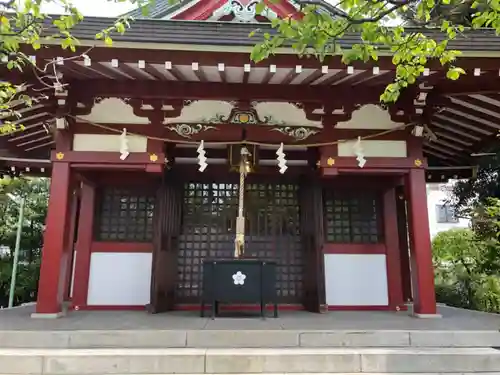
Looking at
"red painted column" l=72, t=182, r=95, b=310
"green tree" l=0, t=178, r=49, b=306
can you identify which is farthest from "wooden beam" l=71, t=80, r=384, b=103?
"green tree" l=0, t=178, r=49, b=306

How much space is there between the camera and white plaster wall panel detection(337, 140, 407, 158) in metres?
5.34

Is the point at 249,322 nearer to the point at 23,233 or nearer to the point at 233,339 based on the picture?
the point at 233,339

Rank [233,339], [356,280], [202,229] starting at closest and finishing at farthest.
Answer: [233,339] → [356,280] → [202,229]

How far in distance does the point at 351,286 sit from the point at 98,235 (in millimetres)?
4054

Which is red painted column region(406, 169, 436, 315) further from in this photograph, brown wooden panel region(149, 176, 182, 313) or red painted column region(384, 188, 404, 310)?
brown wooden panel region(149, 176, 182, 313)

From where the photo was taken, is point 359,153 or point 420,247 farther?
point 359,153

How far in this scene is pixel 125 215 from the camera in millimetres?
6387

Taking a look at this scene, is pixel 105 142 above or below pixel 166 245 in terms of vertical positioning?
above

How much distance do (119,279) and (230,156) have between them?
2.63 meters

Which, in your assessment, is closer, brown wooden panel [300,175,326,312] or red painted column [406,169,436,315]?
red painted column [406,169,436,315]

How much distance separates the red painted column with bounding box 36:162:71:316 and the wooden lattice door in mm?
1837

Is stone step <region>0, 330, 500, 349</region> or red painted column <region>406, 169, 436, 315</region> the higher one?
red painted column <region>406, 169, 436, 315</region>

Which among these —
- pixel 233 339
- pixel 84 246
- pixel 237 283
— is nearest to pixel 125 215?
pixel 84 246

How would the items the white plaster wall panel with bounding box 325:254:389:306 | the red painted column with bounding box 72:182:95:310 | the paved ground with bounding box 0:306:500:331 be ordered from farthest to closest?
the white plaster wall panel with bounding box 325:254:389:306 → the red painted column with bounding box 72:182:95:310 → the paved ground with bounding box 0:306:500:331
